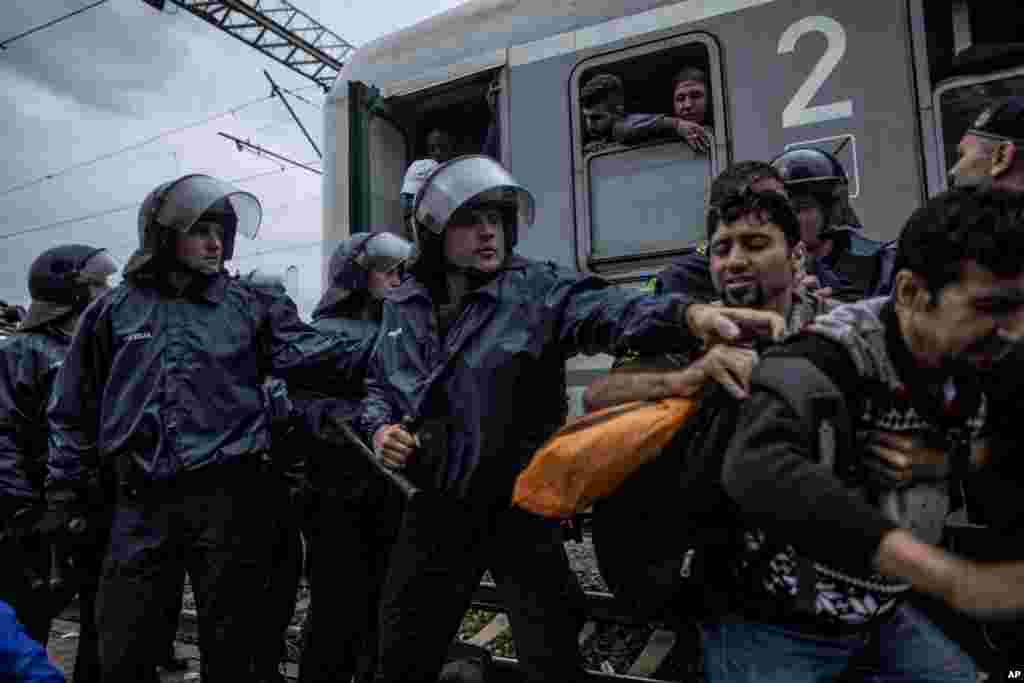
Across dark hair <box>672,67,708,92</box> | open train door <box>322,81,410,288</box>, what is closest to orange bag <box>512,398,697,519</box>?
dark hair <box>672,67,708,92</box>

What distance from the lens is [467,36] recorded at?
A: 449 centimetres

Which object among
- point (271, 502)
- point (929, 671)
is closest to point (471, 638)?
point (271, 502)

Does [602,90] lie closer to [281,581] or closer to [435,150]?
[435,150]

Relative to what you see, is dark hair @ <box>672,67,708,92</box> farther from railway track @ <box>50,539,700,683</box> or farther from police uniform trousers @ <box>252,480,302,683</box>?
police uniform trousers @ <box>252,480,302,683</box>

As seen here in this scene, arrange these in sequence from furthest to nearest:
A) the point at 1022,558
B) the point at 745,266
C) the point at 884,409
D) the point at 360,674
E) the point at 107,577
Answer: the point at 360,674 → the point at 107,577 → the point at 745,266 → the point at 884,409 → the point at 1022,558

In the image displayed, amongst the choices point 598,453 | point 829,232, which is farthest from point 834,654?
point 829,232

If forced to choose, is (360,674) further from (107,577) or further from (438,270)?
(438,270)

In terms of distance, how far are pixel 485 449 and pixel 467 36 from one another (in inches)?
122

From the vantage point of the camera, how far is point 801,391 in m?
1.25

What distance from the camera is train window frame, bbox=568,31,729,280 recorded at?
12.0ft

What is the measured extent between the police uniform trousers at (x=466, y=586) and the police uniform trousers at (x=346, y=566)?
729mm

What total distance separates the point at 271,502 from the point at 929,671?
7.06 ft

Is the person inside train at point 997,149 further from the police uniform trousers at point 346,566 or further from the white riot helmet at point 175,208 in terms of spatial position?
the white riot helmet at point 175,208

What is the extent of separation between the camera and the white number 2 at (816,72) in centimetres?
339
